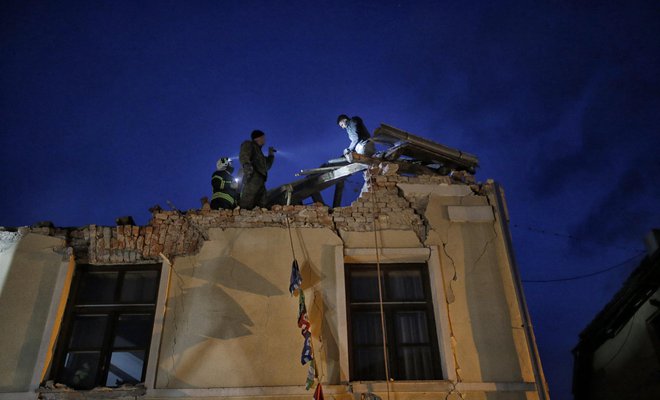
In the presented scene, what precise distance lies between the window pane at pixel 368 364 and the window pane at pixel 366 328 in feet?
0.40

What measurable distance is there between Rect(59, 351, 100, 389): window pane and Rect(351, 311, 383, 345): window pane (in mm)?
3666

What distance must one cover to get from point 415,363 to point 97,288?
15.9 feet

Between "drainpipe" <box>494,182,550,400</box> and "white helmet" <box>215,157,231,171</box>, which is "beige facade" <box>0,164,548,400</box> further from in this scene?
"white helmet" <box>215,157,231,171</box>

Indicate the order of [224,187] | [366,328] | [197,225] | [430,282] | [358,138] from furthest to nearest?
[358,138] → [224,187] → [197,225] → [430,282] → [366,328]

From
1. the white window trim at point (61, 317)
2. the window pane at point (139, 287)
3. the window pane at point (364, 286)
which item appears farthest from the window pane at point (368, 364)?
the window pane at point (139, 287)

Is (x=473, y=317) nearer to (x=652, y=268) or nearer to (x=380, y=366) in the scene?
(x=380, y=366)

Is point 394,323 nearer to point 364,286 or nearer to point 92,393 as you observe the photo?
point 364,286

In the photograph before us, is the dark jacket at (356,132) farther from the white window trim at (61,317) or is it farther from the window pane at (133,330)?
the window pane at (133,330)

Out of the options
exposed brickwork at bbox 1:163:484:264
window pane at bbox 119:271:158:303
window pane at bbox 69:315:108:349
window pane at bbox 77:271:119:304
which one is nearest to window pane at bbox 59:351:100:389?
window pane at bbox 69:315:108:349

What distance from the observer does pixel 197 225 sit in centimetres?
789

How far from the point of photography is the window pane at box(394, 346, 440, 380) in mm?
6871

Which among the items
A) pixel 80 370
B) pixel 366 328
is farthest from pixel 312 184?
pixel 80 370

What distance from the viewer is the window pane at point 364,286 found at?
7449mm

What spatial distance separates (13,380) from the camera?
675 centimetres
